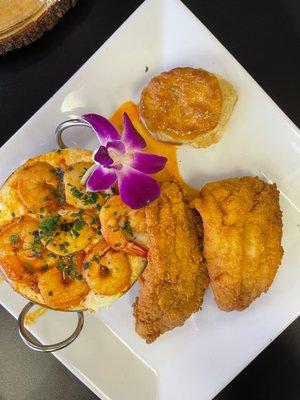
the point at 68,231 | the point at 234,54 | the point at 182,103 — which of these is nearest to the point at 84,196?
the point at 68,231

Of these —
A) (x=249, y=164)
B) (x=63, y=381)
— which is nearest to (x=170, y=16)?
(x=249, y=164)

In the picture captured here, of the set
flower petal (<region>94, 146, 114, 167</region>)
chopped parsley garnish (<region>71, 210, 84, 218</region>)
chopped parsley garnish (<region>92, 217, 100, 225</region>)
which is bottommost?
chopped parsley garnish (<region>92, 217, 100, 225</region>)

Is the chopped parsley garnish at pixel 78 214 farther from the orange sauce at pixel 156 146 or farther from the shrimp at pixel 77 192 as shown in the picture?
the orange sauce at pixel 156 146

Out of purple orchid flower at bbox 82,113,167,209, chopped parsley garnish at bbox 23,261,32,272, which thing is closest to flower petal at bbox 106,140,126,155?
purple orchid flower at bbox 82,113,167,209

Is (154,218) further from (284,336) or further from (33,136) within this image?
(284,336)

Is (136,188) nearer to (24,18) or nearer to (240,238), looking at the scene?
(240,238)

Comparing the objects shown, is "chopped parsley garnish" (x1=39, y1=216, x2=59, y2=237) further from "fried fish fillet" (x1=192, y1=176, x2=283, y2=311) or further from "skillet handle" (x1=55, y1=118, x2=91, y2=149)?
"fried fish fillet" (x1=192, y1=176, x2=283, y2=311)
